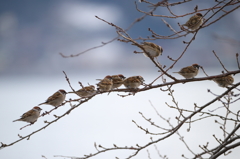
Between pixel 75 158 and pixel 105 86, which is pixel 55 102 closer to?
pixel 105 86

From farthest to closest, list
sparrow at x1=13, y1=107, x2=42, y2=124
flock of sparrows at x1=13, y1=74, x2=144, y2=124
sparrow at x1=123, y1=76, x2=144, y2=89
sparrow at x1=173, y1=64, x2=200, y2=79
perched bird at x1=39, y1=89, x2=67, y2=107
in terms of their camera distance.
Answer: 1. sparrow at x1=13, y1=107, x2=42, y2=124
2. perched bird at x1=39, y1=89, x2=67, y2=107
3. sparrow at x1=173, y1=64, x2=200, y2=79
4. sparrow at x1=123, y1=76, x2=144, y2=89
5. flock of sparrows at x1=13, y1=74, x2=144, y2=124

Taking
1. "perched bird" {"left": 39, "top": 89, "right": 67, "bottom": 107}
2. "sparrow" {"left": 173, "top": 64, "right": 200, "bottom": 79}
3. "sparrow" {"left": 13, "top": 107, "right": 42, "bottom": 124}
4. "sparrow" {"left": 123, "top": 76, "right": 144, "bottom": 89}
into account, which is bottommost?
"sparrow" {"left": 13, "top": 107, "right": 42, "bottom": 124}

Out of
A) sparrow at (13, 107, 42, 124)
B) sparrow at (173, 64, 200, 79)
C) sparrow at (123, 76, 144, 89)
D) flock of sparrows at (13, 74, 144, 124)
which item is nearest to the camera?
flock of sparrows at (13, 74, 144, 124)

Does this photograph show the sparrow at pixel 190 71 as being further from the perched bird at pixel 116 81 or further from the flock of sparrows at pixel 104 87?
the perched bird at pixel 116 81

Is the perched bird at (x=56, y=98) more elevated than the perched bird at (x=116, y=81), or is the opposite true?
the perched bird at (x=116, y=81)

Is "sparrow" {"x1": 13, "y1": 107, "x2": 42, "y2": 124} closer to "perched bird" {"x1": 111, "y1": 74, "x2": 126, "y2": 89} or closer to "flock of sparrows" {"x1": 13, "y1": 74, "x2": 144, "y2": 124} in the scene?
"flock of sparrows" {"x1": 13, "y1": 74, "x2": 144, "y2": 124}

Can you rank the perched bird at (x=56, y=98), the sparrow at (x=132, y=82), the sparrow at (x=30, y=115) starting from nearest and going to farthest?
1. the sparrow at (x=132, y=82)
2. the perched bird at (x=56, y=98)
3. the sparrow at (x=30, y=115)

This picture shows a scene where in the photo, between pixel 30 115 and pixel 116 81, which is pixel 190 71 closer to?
pixel 116 81

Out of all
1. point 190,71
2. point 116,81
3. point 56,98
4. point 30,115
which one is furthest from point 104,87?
point 30,115

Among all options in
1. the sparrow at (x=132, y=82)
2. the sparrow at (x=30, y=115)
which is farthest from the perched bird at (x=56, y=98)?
the sparrow at (x=132, y=82)

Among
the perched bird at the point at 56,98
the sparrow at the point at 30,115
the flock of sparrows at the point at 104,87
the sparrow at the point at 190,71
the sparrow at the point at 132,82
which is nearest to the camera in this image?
the flock of sparrows at the point at 104,87

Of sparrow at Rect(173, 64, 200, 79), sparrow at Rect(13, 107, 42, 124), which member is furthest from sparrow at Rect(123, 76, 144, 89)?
sparrow at Rect(13, 107, 42, 124)

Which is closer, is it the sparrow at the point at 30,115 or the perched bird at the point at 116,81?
the perched bird at the point at 116,81

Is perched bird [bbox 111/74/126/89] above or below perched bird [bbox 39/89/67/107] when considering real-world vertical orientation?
above
